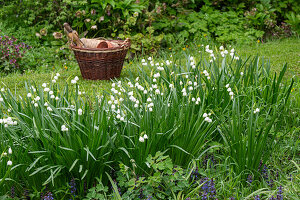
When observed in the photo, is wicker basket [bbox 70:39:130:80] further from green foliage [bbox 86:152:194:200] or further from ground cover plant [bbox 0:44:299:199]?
green foliage [bbox 86:152:194:200]

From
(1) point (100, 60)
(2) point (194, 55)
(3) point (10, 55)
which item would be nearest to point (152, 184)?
(1) point (100, 60)

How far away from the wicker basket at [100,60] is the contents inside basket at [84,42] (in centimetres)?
11

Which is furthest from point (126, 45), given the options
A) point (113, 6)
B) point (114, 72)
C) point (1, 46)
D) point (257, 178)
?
point (257, 178)

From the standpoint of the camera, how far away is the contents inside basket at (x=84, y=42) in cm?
505

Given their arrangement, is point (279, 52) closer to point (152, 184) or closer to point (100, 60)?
point (100, 60)

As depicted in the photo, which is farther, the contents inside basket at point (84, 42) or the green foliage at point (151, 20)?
the green foliage at point (151, 20)

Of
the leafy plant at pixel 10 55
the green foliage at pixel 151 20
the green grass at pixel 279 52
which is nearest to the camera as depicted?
the green grass at pixel 279 52

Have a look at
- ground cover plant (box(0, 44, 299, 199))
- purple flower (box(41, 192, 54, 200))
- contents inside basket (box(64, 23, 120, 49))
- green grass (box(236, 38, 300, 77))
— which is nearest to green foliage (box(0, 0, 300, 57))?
green grass (box(236, 38, 300, 77))

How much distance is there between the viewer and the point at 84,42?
5312 millimetres

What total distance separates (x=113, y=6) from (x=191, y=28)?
169cm

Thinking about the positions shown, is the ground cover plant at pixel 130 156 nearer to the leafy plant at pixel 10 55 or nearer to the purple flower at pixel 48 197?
the purple flower at pixel 48 197

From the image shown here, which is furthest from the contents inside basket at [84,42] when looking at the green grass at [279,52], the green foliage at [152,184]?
the green foliage at [152,184]

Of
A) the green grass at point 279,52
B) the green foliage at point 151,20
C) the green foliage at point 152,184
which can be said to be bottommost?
the green grass at point 279,52

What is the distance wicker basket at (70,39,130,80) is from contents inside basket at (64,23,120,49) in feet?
0.35
